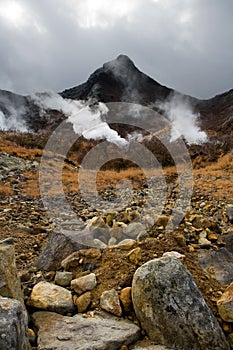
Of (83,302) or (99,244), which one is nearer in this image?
(83,302)

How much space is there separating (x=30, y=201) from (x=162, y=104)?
152 feet

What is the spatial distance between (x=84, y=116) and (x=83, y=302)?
3670 cm

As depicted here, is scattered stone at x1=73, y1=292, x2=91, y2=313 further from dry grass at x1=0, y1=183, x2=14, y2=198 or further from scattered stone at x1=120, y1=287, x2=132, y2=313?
dry grass at x1=0, y1=183, x2=14, y2=198

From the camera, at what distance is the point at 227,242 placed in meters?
4.92

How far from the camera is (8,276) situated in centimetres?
311

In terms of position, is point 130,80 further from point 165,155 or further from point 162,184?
point 162,184

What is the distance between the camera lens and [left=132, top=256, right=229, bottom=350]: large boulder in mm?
2906

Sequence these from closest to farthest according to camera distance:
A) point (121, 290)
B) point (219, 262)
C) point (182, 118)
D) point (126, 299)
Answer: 1. point (126, 299)
2. point (121, 290)
3. point (219, 262)
4. point (182, 118)

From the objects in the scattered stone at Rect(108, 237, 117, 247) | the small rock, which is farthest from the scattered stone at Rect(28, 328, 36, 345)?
the small rock

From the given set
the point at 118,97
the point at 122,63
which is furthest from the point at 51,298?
the point at 122,63

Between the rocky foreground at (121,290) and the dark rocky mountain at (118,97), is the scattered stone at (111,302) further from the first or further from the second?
the dark rocky mountain at (118,97)

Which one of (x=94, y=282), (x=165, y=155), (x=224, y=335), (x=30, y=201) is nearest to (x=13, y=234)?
(x=94, y=282)

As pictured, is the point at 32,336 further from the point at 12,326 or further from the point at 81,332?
the point at 12,326

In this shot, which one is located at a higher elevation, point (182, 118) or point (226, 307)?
point (182, 118)
